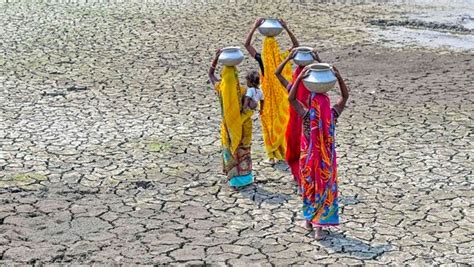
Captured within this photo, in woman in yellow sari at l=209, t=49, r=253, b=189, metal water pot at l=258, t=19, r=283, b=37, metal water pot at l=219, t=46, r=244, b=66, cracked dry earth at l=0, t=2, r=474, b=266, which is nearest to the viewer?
cracked dry earth at l=0, t=2, r=474, b=266

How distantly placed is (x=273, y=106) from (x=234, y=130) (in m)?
1.11

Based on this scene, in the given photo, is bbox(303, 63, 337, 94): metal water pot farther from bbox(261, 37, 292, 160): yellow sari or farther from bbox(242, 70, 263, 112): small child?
bbox(261, 37, 292, 160): yellow sari

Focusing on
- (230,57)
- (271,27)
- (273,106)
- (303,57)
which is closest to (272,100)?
(273,106)

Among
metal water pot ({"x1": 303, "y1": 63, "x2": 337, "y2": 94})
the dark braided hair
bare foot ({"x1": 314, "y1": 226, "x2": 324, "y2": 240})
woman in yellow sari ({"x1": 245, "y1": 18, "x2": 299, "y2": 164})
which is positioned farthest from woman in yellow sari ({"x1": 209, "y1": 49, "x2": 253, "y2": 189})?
metal water pot ({"x1": 303, "y1": 63, "x2": 337, "y2": 94})

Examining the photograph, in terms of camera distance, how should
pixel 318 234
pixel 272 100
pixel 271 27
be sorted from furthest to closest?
pixel 272 100, pixel 271 27, pixel 318 234

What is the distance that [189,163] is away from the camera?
9.41m

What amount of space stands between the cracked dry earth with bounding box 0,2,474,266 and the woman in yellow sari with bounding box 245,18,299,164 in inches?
10.5

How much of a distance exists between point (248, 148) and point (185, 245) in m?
1.73

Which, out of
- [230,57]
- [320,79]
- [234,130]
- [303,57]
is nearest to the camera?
[320,79]

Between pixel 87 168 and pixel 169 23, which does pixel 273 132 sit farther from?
pixel 169 23

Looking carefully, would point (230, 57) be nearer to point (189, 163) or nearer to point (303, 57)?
point (303, 57)

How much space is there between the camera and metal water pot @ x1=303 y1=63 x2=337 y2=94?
6.94 metres

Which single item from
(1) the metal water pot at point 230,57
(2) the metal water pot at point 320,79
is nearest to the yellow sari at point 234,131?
(1) the metal water pot at point 230,57

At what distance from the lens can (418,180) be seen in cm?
886
